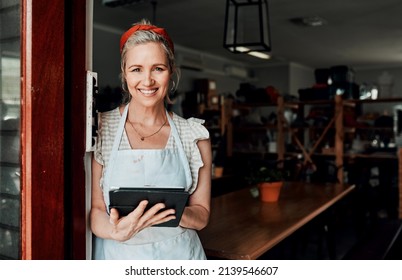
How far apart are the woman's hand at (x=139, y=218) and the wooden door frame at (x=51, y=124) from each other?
0.10 meters

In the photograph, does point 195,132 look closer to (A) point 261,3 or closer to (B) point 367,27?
(A) point 261,3

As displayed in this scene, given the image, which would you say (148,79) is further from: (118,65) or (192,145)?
(118,65)

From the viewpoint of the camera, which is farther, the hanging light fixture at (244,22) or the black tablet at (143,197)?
the hanging light fixture at (244,22)

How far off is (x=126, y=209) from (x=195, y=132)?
34 cm

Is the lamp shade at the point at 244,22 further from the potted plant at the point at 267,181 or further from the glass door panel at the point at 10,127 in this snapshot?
the glass door panel at the point at 10,127

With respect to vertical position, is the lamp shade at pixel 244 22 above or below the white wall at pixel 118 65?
below

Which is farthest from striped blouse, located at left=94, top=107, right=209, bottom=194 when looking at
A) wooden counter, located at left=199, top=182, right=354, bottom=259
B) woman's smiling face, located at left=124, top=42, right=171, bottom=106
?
wooden counter, located at left=199, top=182, right=354, bottom=259

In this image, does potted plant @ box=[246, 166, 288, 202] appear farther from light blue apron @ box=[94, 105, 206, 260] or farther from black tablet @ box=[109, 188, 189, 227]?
black tablet @ box=[109, 188, 189, 227]

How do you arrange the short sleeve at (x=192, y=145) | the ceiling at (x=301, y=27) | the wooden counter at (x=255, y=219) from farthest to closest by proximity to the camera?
the ceiling at (x=301, y=27)
the wooden counter at (x=255, y=219)
the short sleeve at (x=192, y=145)

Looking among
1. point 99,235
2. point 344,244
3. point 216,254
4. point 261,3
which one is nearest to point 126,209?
point 99,235

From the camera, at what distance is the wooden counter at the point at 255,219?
184 cm

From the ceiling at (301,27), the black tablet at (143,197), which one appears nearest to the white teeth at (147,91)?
the black tablet at (143,197)

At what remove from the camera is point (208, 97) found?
25.9 ft

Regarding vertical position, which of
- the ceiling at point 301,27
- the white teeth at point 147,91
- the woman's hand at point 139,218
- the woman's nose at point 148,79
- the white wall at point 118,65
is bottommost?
the woman's hand at point 139,218
